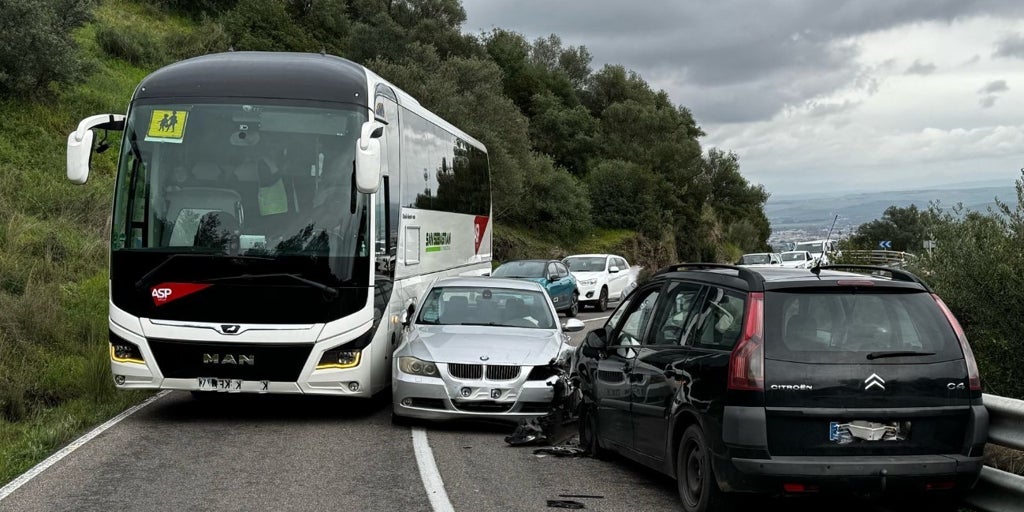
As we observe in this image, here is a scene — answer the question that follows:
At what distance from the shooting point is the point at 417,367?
1109cm

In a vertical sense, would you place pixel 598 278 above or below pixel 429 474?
above

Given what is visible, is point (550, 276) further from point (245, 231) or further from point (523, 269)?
point (245, 231)

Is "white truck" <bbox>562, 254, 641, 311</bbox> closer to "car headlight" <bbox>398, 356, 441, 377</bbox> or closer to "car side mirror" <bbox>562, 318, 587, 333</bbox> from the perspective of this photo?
"car side mirror" <bbox>562, 318, 587, 333</bbox>

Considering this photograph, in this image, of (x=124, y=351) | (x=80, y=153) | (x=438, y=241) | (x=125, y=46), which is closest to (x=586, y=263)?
(x=438, y=241)

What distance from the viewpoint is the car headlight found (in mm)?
11023

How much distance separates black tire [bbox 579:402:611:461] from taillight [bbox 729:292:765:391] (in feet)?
10.0

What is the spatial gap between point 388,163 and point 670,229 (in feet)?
213

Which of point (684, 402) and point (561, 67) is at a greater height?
point (561, 67)

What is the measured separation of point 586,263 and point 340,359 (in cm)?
2429

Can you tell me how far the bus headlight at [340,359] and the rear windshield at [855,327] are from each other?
5.71m

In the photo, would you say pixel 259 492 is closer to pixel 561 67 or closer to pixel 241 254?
pixel 241 254

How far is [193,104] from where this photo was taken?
11.5 metres

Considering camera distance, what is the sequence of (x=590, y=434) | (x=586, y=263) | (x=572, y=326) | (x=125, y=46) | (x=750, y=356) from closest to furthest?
1. (x=750, y=356)
2. (x=590, y=434)
3. (x=572, y=326)
4. (x=586, y=263)
5. (x=125, y=46)

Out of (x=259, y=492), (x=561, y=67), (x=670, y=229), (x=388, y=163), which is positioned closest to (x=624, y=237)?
(x=670, y=229)
